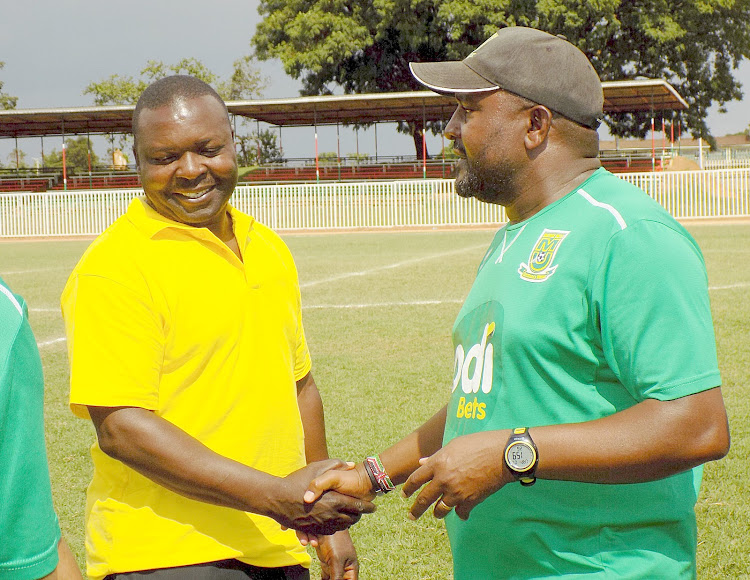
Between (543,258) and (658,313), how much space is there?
0.32 m

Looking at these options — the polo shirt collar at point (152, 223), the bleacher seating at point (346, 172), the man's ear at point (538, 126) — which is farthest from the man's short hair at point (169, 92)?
the bleacher seating at point (346, 172)

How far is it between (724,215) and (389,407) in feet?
81.4

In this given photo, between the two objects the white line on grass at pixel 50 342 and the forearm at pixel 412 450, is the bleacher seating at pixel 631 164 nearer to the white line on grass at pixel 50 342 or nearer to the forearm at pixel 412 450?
the white line on grass at pixel 50 342

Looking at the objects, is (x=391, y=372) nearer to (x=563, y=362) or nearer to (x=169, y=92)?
(x=169, y=92)

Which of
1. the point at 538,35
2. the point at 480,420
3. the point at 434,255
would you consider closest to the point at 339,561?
the point at 480,420

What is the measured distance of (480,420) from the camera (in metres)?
2.05

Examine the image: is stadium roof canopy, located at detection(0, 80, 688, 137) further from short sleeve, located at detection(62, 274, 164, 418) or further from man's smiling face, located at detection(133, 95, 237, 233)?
short sleeve, located at detection(62, 274, 164, 418)

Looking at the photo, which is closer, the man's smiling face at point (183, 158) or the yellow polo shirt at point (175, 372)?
the yellow polo shirt at point (175, 372)

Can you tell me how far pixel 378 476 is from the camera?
7.60 ft

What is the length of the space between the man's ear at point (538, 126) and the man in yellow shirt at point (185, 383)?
0.81m

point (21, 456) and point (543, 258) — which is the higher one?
point (543, 258)

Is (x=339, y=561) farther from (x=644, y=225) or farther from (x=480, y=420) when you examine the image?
(x=644, y=225)

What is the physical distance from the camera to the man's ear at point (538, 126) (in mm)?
2117

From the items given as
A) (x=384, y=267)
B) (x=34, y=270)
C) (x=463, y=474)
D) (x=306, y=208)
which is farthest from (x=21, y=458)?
(x=306, y=208)
